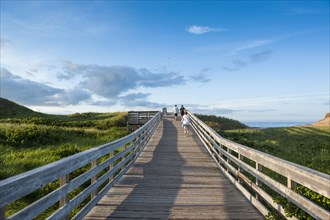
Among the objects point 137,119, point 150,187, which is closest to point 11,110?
point 137,119

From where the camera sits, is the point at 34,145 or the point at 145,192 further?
the point at 34,145

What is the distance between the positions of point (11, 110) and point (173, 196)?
50069 mm

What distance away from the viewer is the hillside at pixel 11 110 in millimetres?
47609

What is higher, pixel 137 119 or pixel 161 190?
pixel 137 119

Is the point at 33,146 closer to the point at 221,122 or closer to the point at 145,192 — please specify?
the point at 145,192

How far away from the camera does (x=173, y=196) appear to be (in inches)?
292

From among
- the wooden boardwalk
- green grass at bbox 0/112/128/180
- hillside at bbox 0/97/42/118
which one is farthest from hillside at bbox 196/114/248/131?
the wooden boardwalk

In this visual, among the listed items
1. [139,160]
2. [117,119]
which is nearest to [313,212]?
[139,160]

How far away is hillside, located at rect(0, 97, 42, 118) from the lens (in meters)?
47.6

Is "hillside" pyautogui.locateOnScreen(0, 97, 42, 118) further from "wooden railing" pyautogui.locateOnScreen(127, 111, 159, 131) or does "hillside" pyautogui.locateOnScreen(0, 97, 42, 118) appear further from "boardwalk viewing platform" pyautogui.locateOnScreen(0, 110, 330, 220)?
"boardwalk viewing platform" pyautogui.locateOnScreen(0, 110, 330, 220)

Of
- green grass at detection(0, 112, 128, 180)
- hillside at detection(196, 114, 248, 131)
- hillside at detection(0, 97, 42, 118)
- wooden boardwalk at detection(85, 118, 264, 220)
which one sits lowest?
wooden boardwalk at detection(85, 118, 264, 220)

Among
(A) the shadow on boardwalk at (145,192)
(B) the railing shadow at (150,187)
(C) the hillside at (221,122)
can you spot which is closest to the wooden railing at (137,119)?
(C) the hillside at (221,122)

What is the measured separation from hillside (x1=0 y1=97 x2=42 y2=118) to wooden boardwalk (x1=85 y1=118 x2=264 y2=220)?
4103cm

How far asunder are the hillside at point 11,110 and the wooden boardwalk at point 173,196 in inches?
1615
